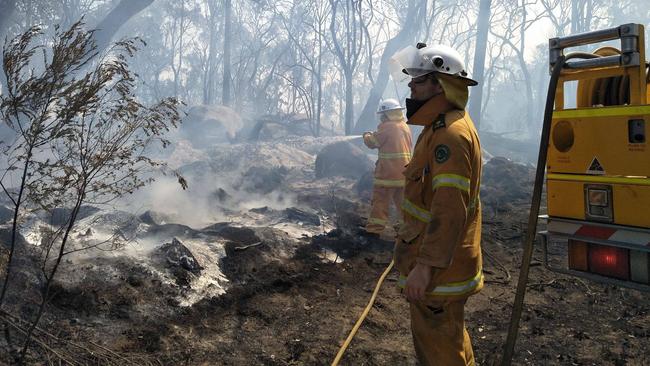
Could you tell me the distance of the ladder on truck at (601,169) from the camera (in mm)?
2219

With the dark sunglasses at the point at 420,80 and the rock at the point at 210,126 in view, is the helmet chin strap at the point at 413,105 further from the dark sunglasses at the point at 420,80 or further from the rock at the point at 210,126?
the rock at the point at 210,126

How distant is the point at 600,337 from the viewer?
11.8ft

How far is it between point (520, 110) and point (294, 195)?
5032 cm

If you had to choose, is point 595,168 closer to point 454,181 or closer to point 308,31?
point 454,181

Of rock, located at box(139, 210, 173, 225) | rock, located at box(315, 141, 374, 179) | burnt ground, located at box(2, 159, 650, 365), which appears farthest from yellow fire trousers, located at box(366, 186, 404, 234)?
rock, located at box(315, 141, 374, 179)

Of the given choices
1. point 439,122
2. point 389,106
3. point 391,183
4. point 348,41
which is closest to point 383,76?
point 348,41

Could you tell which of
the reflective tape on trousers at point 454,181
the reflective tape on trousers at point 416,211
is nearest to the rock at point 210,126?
the reflective tape on trousers at point 416,211

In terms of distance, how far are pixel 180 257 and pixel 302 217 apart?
303 centimetres

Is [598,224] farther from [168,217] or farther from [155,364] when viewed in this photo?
[168,217]

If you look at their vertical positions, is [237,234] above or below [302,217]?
below

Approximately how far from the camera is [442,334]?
222 cm

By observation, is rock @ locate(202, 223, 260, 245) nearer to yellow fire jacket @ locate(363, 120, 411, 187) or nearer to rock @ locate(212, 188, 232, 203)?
yellow fire jacket @ locate(363, 120, 411, 187)

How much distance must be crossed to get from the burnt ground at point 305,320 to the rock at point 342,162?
27.1 ft

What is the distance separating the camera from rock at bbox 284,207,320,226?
A: 24.2 feet
